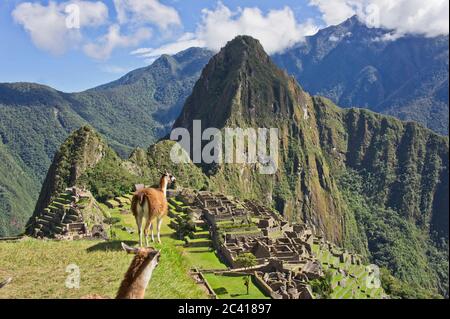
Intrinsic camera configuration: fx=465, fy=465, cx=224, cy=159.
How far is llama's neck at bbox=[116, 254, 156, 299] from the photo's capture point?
230 inches

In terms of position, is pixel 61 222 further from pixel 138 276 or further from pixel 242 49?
pixel 242 49

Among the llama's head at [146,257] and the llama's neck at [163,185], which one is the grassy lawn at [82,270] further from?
the llama's head at [146,257]

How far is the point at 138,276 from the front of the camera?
19.5 feet

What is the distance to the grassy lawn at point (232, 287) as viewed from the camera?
85.9 feet

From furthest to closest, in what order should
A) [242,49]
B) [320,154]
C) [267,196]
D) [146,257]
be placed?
[320,154] < [242,49] < [267,196] < [146,257]

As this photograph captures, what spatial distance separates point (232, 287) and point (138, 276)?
23.0 metres

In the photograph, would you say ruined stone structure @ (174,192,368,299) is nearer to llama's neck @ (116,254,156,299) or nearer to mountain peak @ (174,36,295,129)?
llama's neck @ (116,254,156,299)

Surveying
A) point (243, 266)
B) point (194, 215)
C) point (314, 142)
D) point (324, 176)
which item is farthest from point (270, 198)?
point (243, 266)

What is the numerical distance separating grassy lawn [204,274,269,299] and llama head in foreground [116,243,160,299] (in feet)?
66.5

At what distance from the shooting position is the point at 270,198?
126 m

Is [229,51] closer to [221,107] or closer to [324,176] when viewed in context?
[221,107]

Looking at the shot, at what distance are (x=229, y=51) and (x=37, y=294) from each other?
14114 cm

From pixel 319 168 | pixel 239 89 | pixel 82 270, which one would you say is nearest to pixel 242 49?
pixel 239 89

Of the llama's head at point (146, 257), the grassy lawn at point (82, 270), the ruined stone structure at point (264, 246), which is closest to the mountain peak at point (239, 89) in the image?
the ruined stone structure at point (264, 246)
